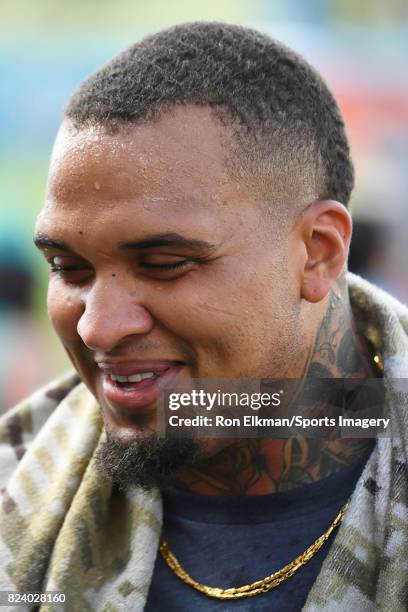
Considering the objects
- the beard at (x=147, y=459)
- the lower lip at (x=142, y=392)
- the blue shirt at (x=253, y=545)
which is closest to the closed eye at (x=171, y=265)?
the lower lip at (x=142, y=392)

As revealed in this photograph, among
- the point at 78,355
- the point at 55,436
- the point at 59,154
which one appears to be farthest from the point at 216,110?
the point at 55,436

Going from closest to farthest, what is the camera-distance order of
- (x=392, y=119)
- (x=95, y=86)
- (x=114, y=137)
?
(x=114, y=137) → (x=95, y=86) → (x=392, y=119)

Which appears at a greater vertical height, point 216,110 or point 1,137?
point 1,137

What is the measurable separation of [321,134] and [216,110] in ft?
1.30

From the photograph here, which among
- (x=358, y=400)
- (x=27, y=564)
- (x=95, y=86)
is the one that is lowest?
(x=27, y=564)

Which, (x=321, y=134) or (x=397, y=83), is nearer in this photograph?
(x=321, y=134)

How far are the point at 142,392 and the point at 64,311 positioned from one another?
0.32m

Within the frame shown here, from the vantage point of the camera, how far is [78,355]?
2436 millimetres

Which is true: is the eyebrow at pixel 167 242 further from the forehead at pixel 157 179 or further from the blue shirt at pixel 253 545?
the blue shirt at pixel 253 545

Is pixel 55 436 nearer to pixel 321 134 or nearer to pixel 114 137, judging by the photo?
pixel 114 137

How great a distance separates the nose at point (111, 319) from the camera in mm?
2219

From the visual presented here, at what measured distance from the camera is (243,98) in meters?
2.38

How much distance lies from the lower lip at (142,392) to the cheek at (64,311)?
0.20 meters

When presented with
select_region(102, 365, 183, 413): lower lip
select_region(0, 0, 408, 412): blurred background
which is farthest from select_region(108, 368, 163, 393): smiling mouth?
select_region(0, 0, 408, 412): blurred background
